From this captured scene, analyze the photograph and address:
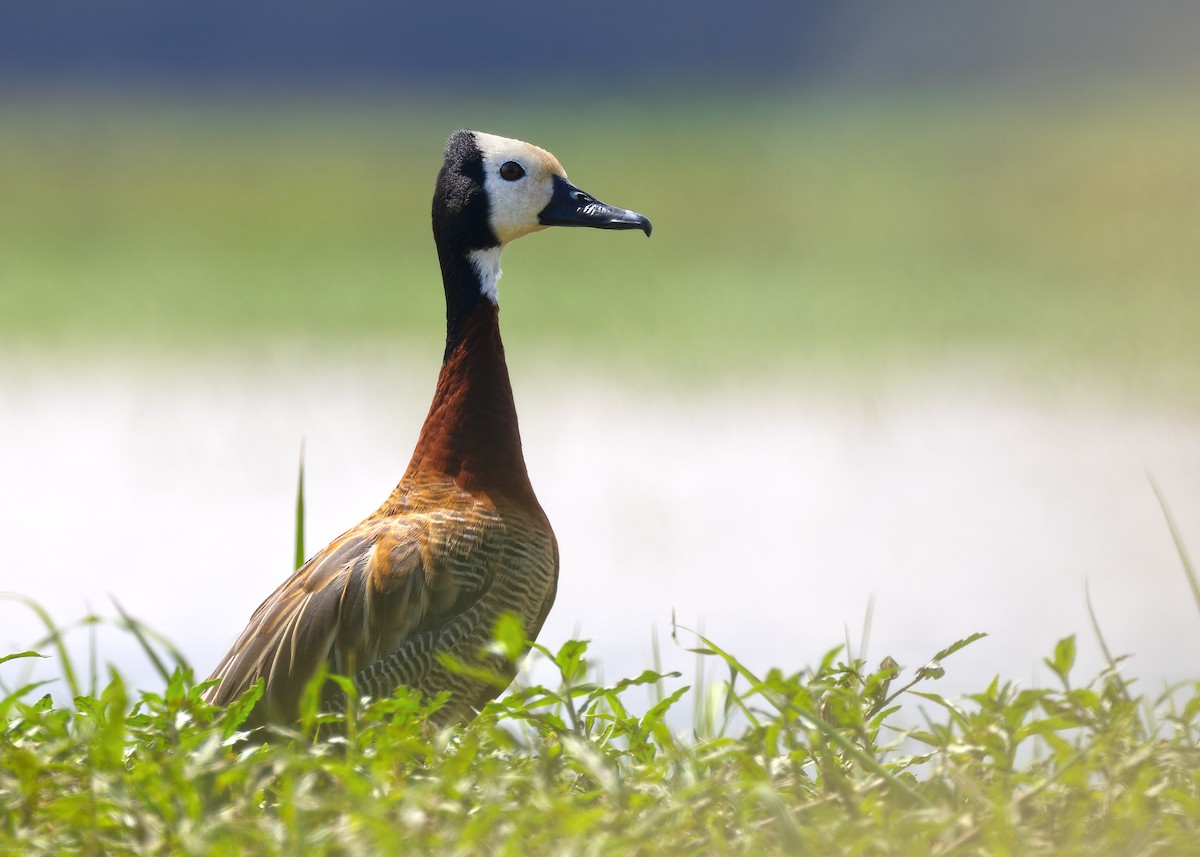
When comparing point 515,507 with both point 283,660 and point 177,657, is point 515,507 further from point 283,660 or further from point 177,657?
Result: point 177,657

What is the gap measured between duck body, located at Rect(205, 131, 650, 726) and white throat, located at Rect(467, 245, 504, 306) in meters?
0.01

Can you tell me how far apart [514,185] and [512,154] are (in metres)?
0.05

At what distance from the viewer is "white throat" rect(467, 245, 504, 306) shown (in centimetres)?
202

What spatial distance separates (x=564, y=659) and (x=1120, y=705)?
51cm

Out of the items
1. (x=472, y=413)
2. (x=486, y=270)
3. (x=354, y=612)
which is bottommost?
(x=354, y=612)

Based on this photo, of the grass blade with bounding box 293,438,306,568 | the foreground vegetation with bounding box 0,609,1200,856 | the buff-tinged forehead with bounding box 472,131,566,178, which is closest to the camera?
the foreground vegetation with bounding box 0,609,1200,856

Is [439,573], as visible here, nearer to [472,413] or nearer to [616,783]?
[472,413]

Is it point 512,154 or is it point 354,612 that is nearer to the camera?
point 354,612

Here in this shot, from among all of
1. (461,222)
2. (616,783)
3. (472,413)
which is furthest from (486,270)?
(616,783)

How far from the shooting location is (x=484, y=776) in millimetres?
1101

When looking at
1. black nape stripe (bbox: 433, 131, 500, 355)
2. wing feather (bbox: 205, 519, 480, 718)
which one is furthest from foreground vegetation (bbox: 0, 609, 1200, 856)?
black nape stripe (bbox: 433, 131, 500, 355)

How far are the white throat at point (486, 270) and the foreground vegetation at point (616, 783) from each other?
88cm

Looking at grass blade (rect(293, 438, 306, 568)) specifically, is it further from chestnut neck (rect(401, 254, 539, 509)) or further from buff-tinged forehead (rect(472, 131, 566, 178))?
buff-tinged forehead (rect(472, 131, 566, 178))

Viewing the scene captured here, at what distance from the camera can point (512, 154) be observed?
202 cm
